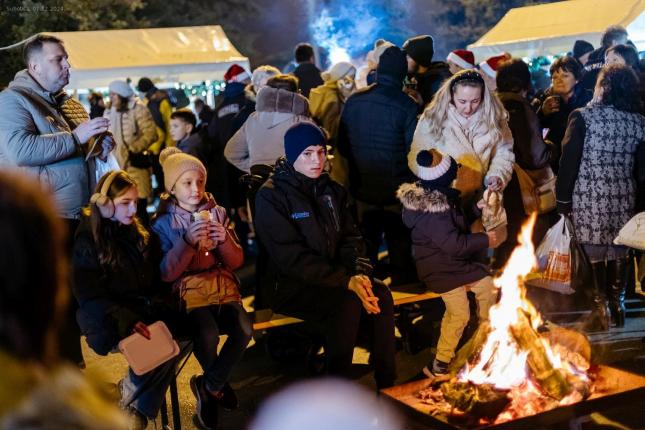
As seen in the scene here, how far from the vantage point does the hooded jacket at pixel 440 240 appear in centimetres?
606

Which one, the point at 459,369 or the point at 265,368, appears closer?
the point at 459,369

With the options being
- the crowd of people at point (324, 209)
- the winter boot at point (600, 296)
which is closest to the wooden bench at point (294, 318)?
the crowd of people at point (324, 209)

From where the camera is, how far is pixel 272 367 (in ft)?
22.5

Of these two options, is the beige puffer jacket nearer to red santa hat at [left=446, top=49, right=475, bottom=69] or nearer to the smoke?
red santa hat at [left=446, top=49, right=475, bottom=69]

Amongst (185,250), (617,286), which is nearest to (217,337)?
(185,250)

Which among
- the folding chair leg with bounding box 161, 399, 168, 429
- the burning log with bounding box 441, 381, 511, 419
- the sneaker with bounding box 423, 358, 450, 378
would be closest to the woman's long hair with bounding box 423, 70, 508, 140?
the sneaker with bounding box 423, 358, 450, 378

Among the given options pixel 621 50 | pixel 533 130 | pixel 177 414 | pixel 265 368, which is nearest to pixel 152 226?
pixel 177 414

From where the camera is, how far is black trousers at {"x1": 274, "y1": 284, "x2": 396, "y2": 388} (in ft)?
18.7

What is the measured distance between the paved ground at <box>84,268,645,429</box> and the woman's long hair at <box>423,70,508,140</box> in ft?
6.14

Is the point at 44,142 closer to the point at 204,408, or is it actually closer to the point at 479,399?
the point at 204,408

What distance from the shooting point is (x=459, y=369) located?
16.9 ft

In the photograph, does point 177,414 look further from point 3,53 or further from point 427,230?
point 3,53

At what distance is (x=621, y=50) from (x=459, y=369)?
465 centimetres

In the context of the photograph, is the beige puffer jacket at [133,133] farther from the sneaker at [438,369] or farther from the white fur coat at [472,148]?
the sneaker at [438,369]
